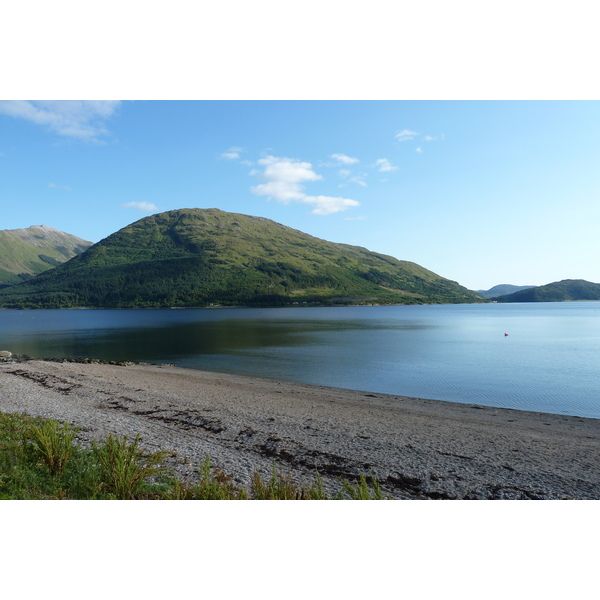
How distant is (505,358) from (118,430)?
1691 inches

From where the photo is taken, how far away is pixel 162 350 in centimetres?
5291

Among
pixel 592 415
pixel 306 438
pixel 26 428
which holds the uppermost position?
pixel 26 428

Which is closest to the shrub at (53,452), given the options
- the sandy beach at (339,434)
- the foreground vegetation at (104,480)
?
the foreground vegetation at (104,480)

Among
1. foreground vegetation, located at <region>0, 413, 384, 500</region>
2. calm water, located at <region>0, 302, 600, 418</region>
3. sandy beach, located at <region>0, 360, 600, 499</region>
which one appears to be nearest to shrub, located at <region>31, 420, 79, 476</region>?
foreground vegetation, located at <region>0, 413, 384, 500</region>

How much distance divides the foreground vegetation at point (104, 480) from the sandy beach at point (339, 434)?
1.59m

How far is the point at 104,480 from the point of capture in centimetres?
735

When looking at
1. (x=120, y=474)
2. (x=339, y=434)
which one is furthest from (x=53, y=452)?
(x=339, y=434)

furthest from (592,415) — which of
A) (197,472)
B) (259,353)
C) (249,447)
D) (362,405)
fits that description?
(259,353)

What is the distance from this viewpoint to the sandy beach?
33.8ft

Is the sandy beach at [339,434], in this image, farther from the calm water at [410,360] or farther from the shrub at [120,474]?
the calm water at [410,360]

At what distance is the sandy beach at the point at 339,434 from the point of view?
1031cm

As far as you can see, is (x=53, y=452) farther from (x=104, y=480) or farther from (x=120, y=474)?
(x=120, y=474)

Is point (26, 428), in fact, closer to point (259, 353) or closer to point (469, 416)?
point (469, 416)

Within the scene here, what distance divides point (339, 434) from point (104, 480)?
30.7 feet
